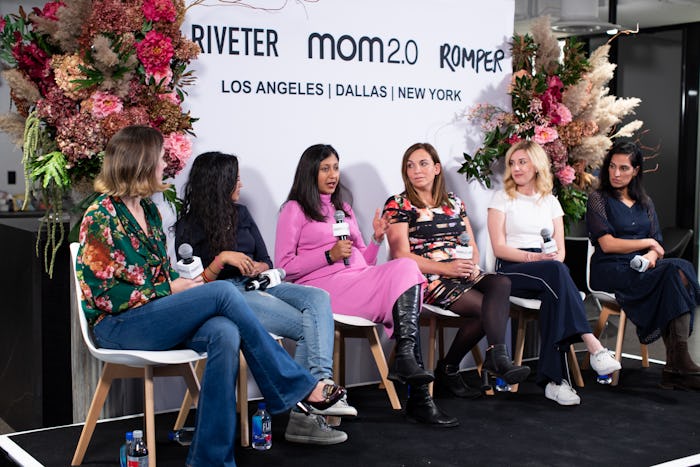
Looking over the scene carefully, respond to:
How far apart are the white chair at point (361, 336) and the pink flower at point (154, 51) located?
4.40 feet

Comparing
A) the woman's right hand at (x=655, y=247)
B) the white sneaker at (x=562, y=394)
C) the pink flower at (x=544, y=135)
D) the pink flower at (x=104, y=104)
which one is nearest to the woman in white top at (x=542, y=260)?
the white sneaker at (x=562, y=394)

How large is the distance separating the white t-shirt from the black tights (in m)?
0.45

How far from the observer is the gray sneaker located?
145 inches

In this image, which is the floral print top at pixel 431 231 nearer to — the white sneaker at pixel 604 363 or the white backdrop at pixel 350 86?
the white backdrop at pixel 350 86

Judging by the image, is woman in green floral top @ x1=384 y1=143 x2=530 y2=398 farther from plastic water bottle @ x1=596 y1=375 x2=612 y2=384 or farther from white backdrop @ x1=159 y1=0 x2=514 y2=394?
plastic water bottle @ x1=596 y1=375 x2=612 y2=384

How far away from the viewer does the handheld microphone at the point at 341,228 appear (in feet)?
13.2

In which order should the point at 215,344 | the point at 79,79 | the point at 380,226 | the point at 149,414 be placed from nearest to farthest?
the point at 215,344 < the point at 149,414 < the point at 79,79 < the point at 380,226

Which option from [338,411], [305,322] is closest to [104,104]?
[305,322]

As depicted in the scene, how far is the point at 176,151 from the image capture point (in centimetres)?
382

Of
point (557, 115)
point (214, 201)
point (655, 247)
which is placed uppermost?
point (557, 115)

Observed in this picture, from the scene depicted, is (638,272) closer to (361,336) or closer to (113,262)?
(361,336)

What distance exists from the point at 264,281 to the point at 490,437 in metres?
1.16

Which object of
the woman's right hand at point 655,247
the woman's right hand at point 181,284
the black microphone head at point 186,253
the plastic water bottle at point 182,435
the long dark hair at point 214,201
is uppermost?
the long dark hair at point 214,201

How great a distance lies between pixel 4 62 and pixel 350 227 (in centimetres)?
171
